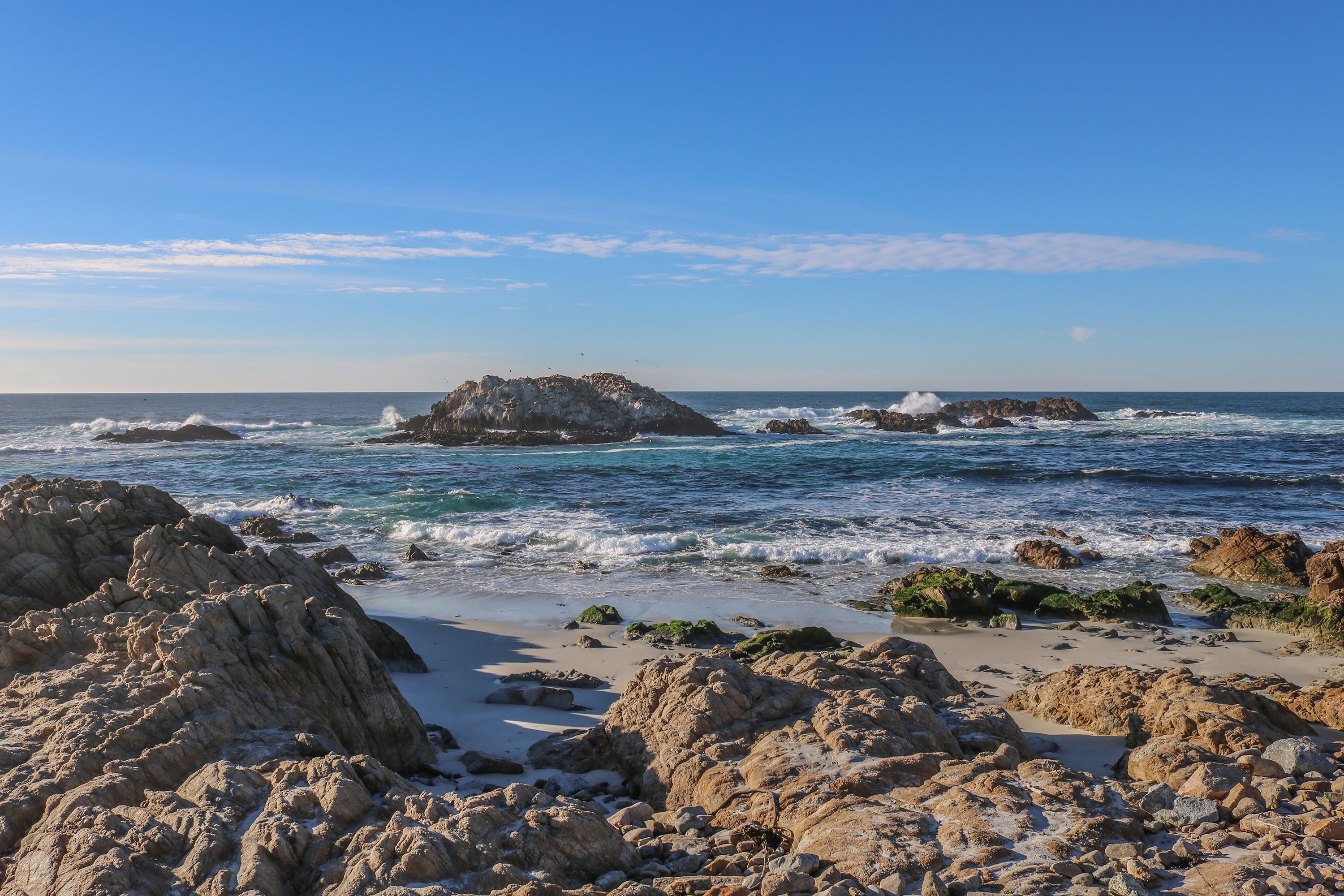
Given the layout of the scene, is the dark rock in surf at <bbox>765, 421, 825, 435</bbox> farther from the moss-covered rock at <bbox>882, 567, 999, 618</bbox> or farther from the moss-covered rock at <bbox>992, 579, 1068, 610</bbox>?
the moss-covered rock at <bbox>882, 567, 999, 618</bbox>

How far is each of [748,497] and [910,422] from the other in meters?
33.9

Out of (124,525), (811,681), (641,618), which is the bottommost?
(641,618)

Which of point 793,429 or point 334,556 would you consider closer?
point 334,556

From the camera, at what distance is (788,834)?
510 centimetres

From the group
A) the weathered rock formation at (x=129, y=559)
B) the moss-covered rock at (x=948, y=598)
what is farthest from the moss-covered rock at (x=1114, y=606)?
the weathered rock formation at (x=129, y=559)

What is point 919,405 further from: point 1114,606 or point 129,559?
point 129,559

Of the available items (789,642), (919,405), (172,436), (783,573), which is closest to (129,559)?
(789,642)

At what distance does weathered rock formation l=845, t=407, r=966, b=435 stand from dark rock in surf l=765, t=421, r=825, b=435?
6002mm

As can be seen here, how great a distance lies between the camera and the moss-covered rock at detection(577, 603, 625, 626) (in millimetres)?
12273

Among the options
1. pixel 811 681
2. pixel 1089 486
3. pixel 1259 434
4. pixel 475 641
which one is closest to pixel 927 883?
pixel 811 681

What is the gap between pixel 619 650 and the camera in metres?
10.9

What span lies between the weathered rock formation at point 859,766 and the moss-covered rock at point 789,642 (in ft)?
6.99

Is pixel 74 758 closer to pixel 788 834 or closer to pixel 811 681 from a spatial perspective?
pixel 788 834

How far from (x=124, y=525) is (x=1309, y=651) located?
51.8ft
